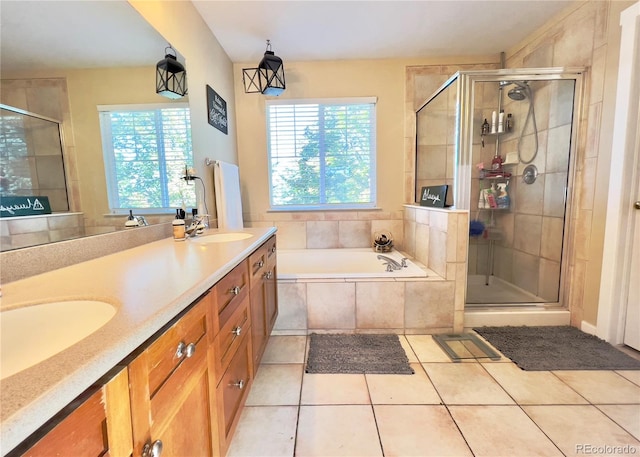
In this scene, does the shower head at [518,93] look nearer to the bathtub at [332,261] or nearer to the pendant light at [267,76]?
the bathtub at [332,261]

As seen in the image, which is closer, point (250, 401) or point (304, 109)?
point (250, 401)

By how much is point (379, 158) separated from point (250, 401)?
8.01 ft

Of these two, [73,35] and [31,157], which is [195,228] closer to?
[31,157]

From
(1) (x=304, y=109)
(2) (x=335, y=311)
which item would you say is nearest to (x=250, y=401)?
(2) (x=335, y=311)

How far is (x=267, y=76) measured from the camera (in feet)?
8.17

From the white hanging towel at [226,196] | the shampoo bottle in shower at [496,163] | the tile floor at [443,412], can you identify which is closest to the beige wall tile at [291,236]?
the white hanging towel at [226,196]

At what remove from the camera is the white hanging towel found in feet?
7.30

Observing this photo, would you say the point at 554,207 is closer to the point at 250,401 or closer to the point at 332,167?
the point at 332,167

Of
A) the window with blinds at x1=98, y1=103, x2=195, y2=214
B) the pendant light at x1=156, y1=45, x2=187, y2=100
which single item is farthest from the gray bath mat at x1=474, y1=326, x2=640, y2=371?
the pendant light at x1=156, y1=45, x2=187, y2=100

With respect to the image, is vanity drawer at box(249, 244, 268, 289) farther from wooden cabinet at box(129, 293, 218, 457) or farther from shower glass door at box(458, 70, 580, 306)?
shower glass door at box(458, 70, 580, 306)

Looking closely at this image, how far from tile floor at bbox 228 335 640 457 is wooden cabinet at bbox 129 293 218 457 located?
0.55m

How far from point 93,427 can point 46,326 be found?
1.17 ft

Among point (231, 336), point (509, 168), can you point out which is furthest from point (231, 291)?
point (509, 168)

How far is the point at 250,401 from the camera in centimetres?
145
